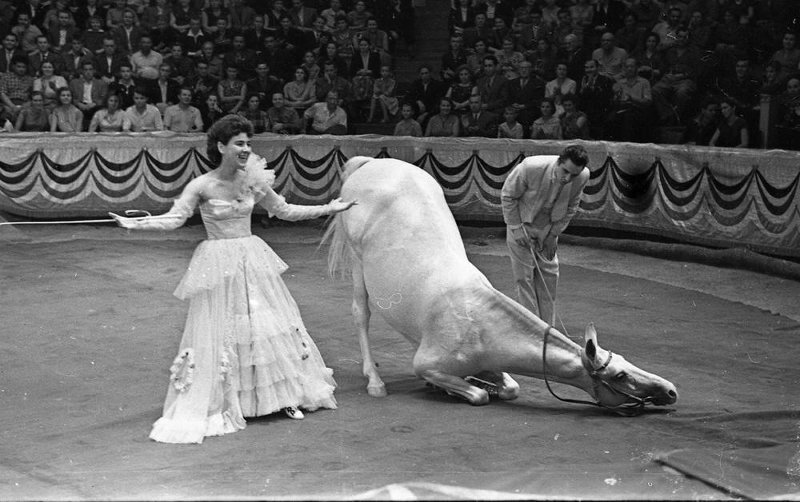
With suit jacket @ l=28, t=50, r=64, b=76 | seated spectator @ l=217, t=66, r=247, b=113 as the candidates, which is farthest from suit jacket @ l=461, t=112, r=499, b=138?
suit jacket @ l=28, t=50, r=64, b=76

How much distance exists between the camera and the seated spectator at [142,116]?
1642 cm

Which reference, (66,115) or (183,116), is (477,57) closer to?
(183,116)

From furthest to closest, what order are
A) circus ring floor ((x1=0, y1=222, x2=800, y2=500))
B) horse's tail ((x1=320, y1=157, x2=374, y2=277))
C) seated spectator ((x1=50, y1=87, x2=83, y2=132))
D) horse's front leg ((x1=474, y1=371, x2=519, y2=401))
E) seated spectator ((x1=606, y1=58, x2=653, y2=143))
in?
1. seated spectator ((x1=50, y1=87, x2=83, y2=132))
2. seated spectator ((x1=606, y1=58, x2=653, y2=143))
3. horse's tail ((x1=320, y1=157, x2=374, y2=277))
4. horse's front leg ((x1=474, y1=371, x2=519, y2=401))
5. circus ring floor ((x1=0, y1=222, x2=800, y2=500))

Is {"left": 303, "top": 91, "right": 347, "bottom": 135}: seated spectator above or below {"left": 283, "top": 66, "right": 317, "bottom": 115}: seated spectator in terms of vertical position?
below

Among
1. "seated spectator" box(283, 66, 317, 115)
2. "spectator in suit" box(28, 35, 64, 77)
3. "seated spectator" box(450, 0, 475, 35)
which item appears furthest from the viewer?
"seated spectator" box(450, 0, 475, 35)

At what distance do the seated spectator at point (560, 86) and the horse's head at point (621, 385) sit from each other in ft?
29.3

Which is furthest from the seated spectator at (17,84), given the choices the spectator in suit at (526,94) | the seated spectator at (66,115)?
the spectator in suit at (526,94)

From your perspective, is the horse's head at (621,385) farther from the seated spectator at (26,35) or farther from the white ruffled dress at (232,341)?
the seated spectator at (26,35)

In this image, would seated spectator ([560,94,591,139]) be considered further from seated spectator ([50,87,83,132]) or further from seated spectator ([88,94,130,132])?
seated spectator ([50,87,83,132])

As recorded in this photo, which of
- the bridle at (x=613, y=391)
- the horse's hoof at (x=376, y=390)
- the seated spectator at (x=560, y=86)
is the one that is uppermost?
the seated spectator at (x=560, y=86)

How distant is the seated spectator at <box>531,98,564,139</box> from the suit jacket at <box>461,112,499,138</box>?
0.72 meters

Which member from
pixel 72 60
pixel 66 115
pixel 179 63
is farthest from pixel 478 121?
pixel 72 60

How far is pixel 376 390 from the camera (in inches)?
318

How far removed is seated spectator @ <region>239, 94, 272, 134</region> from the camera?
1666 cm
